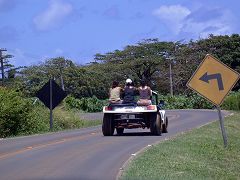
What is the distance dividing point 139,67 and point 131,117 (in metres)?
64.5

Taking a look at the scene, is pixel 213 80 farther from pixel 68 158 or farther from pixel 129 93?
pixel 129 93

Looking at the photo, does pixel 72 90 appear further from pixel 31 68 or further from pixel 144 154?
pixel 144 154

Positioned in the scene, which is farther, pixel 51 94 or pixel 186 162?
pixel 51 94

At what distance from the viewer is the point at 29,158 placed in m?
15.9

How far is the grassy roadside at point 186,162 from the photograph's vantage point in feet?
41.1

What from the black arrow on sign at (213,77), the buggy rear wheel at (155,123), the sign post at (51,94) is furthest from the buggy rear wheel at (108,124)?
the sign post at (51,94)

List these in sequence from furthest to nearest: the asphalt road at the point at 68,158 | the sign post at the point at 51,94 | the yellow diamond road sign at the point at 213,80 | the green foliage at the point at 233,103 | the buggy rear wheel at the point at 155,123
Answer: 1. the green foliage at the point at 233,103
2. the sign post at the point at 51,94
3. the buggy rear wheel at the point at 155,123
4. the yellow diamond road sign at the point at 213,80
5. the asphalt road at the point at 68,158

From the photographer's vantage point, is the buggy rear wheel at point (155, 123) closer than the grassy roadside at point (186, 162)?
No

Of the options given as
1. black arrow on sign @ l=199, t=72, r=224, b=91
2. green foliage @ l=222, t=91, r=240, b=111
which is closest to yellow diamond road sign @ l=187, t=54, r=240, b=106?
black arrow on sign @ l=199, t=72, r=224, b=91

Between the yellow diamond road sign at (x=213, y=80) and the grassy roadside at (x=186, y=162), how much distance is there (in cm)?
175

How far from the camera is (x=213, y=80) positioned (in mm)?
17984

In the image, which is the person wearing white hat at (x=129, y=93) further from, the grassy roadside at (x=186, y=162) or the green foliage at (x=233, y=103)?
the green foliage at (x=233, y=103)

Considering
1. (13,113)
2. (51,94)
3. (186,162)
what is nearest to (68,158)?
(186,162)

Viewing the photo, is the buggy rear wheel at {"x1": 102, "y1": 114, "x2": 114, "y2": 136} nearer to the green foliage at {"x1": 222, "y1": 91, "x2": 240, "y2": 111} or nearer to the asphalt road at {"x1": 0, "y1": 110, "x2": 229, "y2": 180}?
the asphalt road at {"x1": 0, "y1": 110, "x2": 229, "y2": 180}
